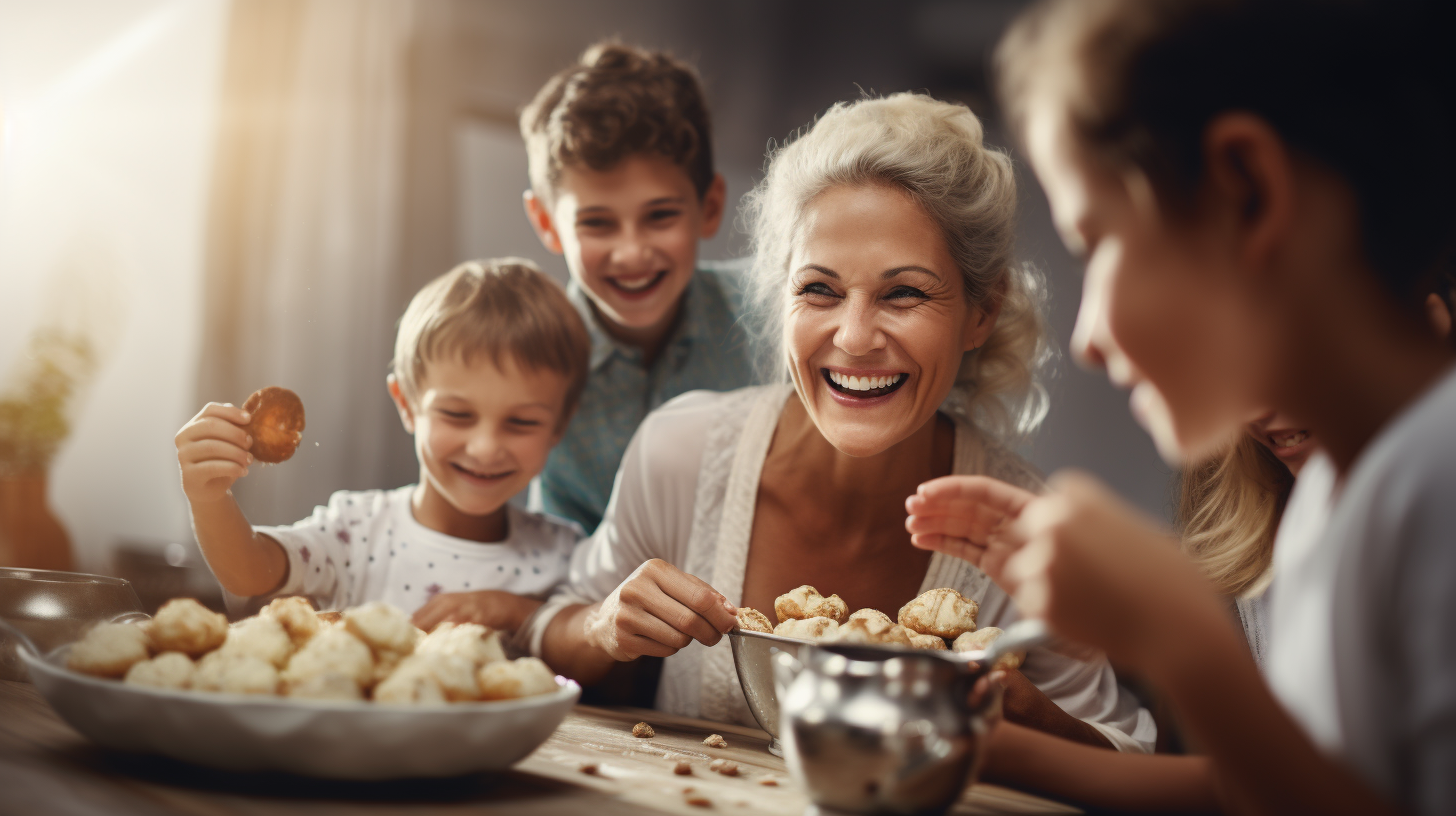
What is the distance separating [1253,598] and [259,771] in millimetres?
1215

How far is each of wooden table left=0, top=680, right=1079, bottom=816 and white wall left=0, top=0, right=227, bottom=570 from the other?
200 cm

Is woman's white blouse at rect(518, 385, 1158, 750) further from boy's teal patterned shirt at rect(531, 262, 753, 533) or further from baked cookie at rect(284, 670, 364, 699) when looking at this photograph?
baked cookie at rect(284, 670, 364, 699)

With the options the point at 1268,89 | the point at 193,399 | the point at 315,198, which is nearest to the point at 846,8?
the point at 315,198

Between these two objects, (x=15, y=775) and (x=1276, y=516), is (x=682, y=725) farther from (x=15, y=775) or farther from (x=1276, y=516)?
(x=1276, y=516)

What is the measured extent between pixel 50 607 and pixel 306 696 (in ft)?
1.89

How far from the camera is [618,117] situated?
6.03ft

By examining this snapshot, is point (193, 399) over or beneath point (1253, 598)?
over

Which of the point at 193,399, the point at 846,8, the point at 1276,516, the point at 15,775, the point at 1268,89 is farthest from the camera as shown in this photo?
the point at 846,8

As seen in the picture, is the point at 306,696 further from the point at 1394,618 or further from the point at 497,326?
the point at 497,326

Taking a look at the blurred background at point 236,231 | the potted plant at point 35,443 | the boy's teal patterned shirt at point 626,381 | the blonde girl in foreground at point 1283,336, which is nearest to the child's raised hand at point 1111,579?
the blonde girl in foreground at point 1283,336

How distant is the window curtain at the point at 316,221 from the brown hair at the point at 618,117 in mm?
1140

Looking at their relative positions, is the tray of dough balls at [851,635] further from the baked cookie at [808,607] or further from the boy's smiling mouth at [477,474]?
the boy's smiling mouth at [477,474]

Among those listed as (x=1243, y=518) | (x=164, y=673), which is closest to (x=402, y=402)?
(x=164, y=673)

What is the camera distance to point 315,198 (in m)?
2.95
